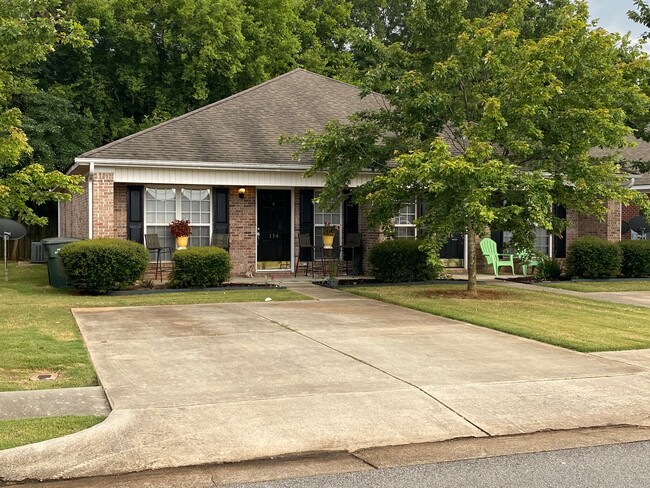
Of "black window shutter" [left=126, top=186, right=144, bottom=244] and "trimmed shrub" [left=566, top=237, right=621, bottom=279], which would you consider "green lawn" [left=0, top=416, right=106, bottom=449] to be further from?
"trimmed shrub" [left=566, top=237, right=621, bottom=279]

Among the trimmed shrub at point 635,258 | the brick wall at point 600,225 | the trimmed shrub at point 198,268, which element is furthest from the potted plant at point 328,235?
the trimmed shrub at point 635,258

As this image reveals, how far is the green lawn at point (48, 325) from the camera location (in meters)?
7.05

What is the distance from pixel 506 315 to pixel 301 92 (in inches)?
459

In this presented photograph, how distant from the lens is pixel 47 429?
5.22m

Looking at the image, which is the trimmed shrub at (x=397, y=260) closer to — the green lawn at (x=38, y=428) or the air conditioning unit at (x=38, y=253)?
the green lawn at (x=38, y=428)

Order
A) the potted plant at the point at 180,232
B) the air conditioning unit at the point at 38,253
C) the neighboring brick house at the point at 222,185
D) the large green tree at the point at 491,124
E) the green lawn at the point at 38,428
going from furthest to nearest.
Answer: the air conditioning unit at the point at 38,253
the potted plant at the point at 180,232
the neighboring brick house at the point at 222,185
the large green tree at the point at 491,124
the green lawn at the point at 38,428

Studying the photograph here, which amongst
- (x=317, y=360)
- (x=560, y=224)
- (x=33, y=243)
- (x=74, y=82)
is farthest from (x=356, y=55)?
(x=74, y=82)

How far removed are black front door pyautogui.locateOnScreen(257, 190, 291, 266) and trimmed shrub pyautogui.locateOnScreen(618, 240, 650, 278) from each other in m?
8.69

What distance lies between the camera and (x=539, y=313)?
1179 centimetres

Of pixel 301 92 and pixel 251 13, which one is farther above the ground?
pixel 251 13

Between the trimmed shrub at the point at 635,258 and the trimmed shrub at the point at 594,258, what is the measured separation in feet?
1.98

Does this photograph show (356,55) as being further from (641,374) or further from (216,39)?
(216,39)

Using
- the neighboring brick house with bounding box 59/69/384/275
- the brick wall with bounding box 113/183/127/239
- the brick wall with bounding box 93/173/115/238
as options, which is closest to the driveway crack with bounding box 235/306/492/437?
the brick wall with bounding box 93/173/115/238

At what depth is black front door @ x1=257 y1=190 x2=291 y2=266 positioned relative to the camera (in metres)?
18.0
